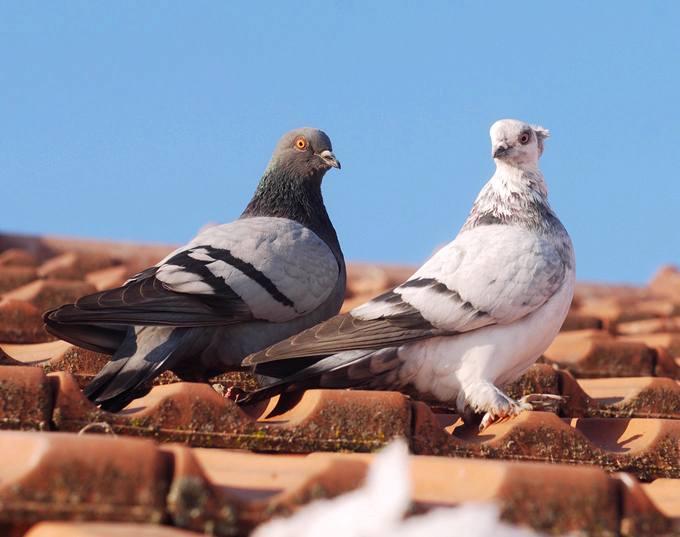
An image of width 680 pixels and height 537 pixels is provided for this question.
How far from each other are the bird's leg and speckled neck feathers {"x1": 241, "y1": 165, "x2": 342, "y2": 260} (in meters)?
1.51

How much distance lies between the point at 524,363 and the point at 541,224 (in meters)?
0.63

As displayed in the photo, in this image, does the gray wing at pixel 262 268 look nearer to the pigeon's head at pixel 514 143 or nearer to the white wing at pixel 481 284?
the white wing at pixel 481 284

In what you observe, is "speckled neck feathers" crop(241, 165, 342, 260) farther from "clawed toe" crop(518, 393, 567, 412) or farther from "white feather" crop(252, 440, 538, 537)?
"white feather" crop(252, 440, 538, 537)

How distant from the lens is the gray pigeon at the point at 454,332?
4.41 metres

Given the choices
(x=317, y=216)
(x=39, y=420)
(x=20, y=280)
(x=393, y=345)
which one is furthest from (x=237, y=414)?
(x=20, y=280)

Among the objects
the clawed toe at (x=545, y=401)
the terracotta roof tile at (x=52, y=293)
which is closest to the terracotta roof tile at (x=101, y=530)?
the clawed toe at (x=545, y=401)

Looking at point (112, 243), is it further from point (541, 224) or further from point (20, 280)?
point (541, 224)

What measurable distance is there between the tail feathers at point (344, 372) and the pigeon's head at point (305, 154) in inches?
75.1

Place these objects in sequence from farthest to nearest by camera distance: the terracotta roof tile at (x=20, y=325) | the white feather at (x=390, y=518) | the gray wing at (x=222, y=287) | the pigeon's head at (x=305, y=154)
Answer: the pigeon's head at (x=305, y=154), the terracotta roof tile at (x=20, y=325), the gray wing at (x=222, y=287), the white feather at (x=390, y=518)

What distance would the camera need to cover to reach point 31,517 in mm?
2240

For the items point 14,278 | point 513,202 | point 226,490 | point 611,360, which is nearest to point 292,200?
point 513,202

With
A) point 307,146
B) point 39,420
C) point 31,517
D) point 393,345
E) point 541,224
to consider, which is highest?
point 307,146

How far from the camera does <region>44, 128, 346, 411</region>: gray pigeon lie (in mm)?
4512

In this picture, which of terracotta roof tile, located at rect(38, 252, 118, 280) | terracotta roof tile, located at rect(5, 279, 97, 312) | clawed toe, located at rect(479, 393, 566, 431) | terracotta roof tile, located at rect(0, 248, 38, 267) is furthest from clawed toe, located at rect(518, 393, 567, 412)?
terracotta roof tile, located at rect(0, 248, 38, 267)
